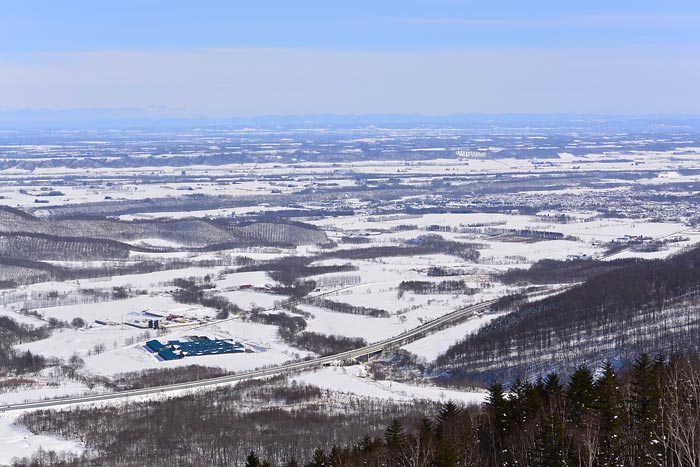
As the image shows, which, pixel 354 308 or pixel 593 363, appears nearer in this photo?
pixel 593 363

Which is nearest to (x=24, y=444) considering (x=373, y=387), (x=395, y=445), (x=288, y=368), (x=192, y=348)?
(x=288, y=368)

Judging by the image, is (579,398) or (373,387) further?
(373,387)

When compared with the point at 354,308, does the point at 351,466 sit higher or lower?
higher

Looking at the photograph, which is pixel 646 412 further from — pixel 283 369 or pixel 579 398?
pixel 283 369

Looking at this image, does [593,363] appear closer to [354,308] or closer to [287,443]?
[287,443]

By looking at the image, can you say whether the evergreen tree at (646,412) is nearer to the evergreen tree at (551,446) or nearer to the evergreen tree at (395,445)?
the evergreen tree at (551,446)

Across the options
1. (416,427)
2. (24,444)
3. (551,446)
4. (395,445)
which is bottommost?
(24,444)

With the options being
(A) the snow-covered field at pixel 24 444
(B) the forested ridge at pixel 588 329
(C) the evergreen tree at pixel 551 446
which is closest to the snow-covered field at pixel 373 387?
(B) the forested ridge at pixel 588 329

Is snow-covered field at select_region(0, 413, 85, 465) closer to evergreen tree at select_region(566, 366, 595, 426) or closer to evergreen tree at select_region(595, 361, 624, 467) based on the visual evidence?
evergreen tree at select_region(566, 366, 595, 426)

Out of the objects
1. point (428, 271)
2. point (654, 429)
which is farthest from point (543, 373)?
point (428, 271)
